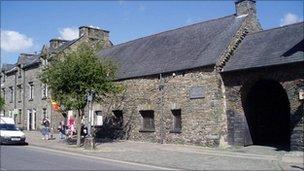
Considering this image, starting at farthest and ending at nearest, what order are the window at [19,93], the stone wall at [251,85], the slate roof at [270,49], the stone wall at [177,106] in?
the window at [19,93] → the stone wall at [177,106] → the slate roof at [270,49] → the stone wall at [251,85]

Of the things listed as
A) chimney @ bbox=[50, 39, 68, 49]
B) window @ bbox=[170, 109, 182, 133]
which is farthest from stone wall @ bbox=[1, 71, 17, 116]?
window @ bbox=[170, 109, 182, 133]

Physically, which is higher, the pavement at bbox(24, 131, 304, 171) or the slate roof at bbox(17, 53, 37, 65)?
the slate roof at bbox(17, 53, 37, 65)

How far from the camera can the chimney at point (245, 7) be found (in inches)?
962

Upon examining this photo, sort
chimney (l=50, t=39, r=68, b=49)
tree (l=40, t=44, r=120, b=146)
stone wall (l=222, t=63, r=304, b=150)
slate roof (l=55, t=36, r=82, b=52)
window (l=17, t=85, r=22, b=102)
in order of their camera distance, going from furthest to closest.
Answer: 1. window (l=17, t=85, r=22, b=102)
2. chimney (l=50, t=39, r=68, b=49)
3. slate roof (l=55, t=36, r=82, b=52)
4. tree (l=40, t=44, r=120, b=146)
5. stone wall (l=222, t=63, r=304, b=150)

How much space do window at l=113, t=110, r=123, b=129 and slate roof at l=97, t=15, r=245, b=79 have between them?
253 cm

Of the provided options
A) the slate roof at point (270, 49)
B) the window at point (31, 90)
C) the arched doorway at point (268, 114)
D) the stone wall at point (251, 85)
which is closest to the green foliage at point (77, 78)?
the stone wall at point (251, 85)

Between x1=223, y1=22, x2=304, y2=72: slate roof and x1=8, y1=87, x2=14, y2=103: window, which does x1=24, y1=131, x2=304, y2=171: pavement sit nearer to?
x1=223, y1=22, x2=304, y2=72: slate roof

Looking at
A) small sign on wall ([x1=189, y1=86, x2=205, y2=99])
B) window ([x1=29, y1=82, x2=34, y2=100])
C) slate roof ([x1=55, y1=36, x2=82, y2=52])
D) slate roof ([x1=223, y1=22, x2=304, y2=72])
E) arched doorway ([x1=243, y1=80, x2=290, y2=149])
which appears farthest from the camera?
window ([x1=29, y1=82, x2=34, y2=100])

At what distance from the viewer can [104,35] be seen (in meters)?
41.8

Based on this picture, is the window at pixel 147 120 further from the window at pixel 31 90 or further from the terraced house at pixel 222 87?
the window at pixel 31 90

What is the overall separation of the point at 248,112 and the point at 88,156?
9.25 metres

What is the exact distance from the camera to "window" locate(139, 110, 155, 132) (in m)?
25.9

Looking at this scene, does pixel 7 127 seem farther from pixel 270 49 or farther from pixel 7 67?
pixel 7 67

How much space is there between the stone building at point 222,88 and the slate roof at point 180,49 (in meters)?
0.09
